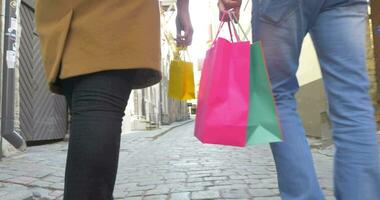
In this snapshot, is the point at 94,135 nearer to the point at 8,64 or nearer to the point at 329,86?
the point at 329,86

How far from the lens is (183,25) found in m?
2.20

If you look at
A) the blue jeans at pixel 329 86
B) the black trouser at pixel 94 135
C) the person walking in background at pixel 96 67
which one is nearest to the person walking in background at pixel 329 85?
the blue jeans at pixel 329 86

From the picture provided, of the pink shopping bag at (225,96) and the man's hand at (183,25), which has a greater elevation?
the man's hand at (183,25)

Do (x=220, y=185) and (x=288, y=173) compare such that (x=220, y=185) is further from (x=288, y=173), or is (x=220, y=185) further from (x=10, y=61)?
(x=10, y=61)

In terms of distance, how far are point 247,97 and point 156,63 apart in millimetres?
421

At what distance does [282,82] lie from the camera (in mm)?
2209

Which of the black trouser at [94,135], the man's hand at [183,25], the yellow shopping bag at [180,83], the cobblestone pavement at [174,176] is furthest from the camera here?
the cobblestone pavement at [174,176]

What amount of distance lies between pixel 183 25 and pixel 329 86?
641 mm

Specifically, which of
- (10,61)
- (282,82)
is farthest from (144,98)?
(282,82)

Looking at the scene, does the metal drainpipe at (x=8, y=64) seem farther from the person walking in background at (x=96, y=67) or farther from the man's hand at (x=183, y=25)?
the person walking in background at (x=96, y=67)

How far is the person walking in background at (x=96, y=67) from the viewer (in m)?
1.53

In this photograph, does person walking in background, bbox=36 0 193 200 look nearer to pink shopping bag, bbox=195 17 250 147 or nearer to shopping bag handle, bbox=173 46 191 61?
pink shopping bag, bbox=195 17 250 147

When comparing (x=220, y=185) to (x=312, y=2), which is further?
(x=220, y=185)

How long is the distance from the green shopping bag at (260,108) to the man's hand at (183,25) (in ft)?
1.02
